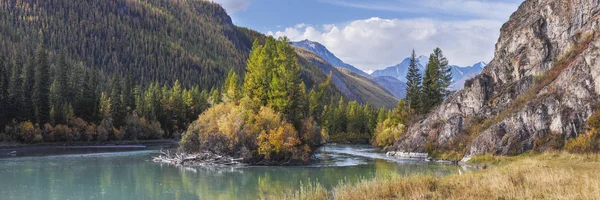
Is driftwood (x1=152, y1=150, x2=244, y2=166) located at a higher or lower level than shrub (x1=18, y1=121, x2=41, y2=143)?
lower

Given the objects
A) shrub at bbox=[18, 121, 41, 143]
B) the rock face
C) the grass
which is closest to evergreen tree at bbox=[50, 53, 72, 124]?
shrub at bbox=[18, 121, 41, 143]

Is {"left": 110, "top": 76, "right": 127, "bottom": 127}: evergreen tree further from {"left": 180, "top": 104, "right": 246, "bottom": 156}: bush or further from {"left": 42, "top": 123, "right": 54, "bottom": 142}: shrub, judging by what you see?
{"left": 180, "top": 104, "right": 246, "bottom": 156}: bush

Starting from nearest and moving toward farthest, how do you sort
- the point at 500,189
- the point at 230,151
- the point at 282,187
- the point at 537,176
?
the point at 500,189
the point at 537,176
the point at 282,187
the point at 230,151

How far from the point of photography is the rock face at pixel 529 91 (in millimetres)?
57469

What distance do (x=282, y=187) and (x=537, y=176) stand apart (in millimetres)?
22930

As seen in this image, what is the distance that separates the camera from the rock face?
5747 centimetres

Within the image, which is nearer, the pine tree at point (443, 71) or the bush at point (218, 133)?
the bush at point (218, 133)

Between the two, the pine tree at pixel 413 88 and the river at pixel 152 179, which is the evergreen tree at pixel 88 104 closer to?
the river at pixel 152 179

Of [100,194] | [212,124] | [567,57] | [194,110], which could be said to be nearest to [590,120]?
[567,57]

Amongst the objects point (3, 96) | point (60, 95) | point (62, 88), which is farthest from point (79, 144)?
point (3, 96)

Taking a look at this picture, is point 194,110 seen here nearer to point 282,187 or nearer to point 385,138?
point 385,138

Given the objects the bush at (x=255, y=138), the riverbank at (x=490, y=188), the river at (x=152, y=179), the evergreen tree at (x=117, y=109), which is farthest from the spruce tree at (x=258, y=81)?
the evergreen tree at (x=117, y=109)

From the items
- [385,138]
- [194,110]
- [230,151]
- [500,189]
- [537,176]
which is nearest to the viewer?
[500,189]

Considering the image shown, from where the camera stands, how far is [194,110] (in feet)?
517
